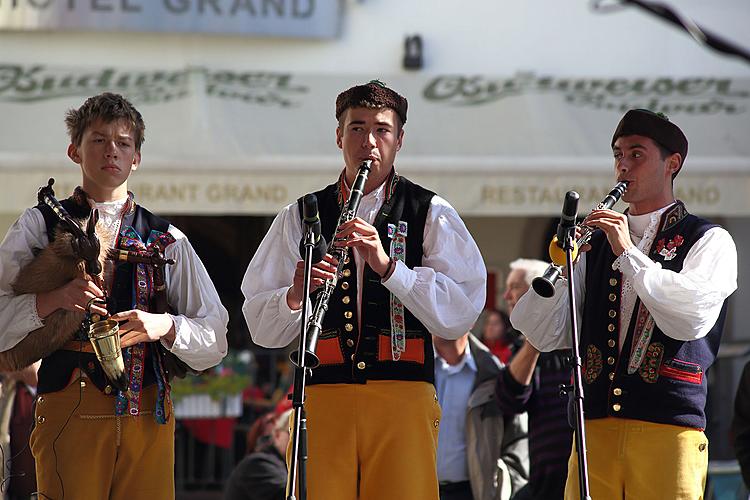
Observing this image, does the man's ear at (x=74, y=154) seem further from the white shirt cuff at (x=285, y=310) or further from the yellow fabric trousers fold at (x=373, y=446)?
the yellow fabric trousers fold at (x=373, y=446)

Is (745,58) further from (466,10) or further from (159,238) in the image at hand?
(466,10)

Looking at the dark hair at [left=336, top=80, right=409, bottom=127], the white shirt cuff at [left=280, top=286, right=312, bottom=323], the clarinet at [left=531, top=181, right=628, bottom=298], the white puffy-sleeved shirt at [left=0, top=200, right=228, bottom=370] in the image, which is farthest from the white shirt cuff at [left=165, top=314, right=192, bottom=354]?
the clarinet at [left=531, top=181, right=628, bottom=298]

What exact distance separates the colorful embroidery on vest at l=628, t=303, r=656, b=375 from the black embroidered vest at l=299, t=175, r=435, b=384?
0.67m

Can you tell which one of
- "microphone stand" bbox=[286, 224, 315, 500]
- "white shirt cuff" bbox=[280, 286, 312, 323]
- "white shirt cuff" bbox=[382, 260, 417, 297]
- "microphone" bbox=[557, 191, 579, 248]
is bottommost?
"microphone stand" bbox=[286, 224, 315, 500]

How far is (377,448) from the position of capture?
12.7ft

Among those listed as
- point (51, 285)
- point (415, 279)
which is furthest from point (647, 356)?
point (51, 285)

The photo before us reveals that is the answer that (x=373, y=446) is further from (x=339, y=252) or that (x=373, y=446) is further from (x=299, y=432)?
(x=339, y=252)

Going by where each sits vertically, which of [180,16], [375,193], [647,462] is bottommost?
[647,462]

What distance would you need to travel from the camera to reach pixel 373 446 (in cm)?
388

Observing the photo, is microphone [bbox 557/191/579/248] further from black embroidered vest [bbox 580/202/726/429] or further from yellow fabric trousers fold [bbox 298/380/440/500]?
yellow fabric trousers fold [bbox 298/380/440/500]

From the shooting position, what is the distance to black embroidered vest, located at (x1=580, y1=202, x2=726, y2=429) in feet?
13.2

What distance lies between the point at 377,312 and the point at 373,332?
7 centimetres

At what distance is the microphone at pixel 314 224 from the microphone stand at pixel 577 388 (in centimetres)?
76

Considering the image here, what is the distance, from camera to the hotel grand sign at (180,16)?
382 inches
